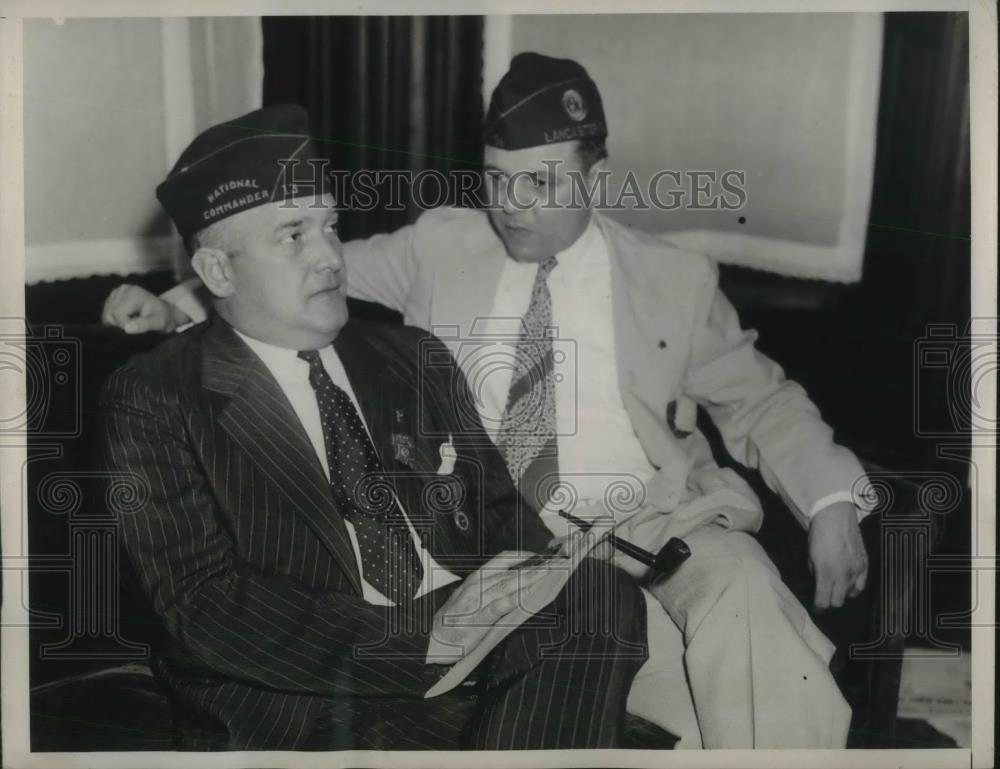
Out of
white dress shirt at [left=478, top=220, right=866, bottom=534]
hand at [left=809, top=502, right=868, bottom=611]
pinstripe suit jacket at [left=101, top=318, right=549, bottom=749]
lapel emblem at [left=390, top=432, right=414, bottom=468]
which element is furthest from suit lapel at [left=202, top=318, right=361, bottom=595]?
hand at [left=809, top=502, right=868, bottom=611]

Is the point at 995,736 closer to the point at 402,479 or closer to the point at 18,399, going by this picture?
the point at 402,479

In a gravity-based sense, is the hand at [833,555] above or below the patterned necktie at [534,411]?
below

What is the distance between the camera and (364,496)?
5.45 ft

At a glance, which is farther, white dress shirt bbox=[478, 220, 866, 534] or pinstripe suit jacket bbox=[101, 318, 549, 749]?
white dress shirt bbox=[478, 220, 866, 534]

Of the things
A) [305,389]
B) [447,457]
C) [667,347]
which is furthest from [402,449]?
[667,347]

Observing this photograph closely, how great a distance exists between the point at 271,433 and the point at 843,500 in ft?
3.02

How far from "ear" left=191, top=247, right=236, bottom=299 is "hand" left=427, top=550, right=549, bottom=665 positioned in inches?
23.4

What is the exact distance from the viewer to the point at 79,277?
1.71m

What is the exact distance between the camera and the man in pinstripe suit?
160 cm

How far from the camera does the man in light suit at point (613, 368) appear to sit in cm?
168

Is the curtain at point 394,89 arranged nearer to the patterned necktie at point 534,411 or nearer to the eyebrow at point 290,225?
the eyebrow at point 290,225

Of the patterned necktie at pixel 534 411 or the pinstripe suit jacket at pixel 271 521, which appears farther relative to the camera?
the patterned necktie at pixel 534 411

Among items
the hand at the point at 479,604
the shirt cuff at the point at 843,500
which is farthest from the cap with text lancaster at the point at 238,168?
the shirt cuff at the point at 843,500

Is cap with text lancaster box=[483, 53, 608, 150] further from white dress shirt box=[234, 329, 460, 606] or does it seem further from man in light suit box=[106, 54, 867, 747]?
white dress shirt box=[234, 329, 460, 606]
